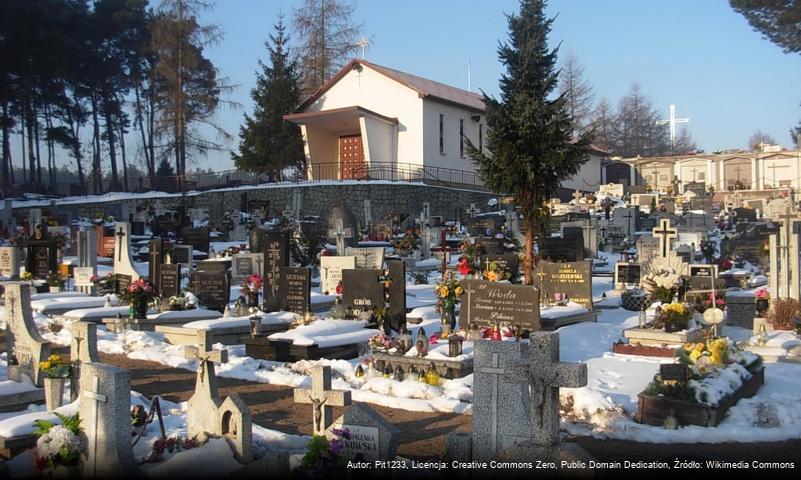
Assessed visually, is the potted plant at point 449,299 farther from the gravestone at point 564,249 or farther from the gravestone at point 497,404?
the gravestone at point 564,249

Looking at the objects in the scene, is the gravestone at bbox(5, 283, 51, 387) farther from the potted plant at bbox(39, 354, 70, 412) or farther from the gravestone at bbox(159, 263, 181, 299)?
the gravestone at bbox(159, 263, 181, 299)

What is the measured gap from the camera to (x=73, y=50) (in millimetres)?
42281

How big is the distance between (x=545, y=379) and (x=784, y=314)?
8.83 m

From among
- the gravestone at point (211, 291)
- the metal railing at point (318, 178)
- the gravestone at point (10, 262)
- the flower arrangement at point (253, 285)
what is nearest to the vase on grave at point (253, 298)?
the flower arrangement at point (253, 285)

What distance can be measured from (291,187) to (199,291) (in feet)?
73.9

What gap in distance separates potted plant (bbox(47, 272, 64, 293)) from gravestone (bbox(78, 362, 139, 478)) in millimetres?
14524

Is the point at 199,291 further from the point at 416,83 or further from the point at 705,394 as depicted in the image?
the point at 416,83

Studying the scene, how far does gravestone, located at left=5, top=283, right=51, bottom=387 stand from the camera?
8.91m

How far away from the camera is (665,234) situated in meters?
17.7

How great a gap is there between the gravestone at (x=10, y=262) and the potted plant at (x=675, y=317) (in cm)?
1587

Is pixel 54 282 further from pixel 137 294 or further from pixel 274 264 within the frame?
pixel 274 264

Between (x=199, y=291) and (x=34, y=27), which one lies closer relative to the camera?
(x=199, y=291)

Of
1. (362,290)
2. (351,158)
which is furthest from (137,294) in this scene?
(351,158)

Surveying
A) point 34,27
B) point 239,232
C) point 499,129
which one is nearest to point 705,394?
point 499,129
